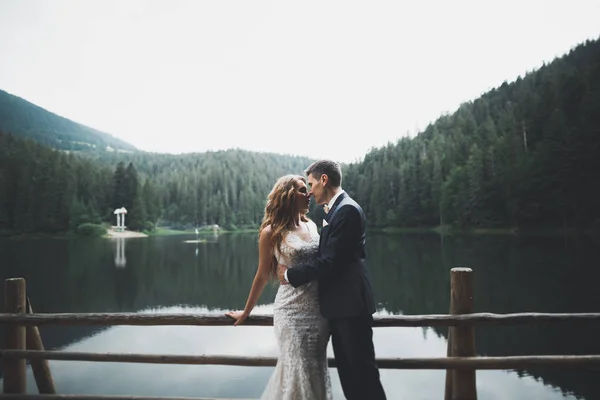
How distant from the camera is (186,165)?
536 feet

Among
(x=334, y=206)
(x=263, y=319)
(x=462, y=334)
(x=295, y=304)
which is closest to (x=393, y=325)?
(x=462, y=334)

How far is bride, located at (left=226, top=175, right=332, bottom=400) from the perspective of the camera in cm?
280

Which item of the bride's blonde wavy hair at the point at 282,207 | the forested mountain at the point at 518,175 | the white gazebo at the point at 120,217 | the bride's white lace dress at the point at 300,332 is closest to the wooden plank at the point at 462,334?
the bride's white lace dress at the point at 300,332

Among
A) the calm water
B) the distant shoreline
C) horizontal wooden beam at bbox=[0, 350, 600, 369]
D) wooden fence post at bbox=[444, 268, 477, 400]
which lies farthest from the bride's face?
the distant shoreline

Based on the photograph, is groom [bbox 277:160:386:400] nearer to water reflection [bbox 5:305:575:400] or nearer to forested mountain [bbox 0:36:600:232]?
water reflection [bbox 5:305:575:400]

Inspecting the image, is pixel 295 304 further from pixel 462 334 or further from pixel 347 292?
pixel 462 334

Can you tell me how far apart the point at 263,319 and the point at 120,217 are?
3367 inches

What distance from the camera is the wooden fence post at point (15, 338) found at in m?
3.83

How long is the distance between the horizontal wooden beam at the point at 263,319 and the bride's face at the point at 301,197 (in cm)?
103

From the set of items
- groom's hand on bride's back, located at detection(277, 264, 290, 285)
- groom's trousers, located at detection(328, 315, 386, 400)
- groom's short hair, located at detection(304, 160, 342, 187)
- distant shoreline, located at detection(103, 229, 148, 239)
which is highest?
groom's short hair, located at detection(304, 160, 342, 187)

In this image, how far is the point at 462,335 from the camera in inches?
139

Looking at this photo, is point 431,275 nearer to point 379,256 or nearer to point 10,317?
point 379,256

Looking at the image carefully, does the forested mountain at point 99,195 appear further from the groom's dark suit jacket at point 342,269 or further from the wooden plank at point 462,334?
the groom's dark suit jacket at point 342,269

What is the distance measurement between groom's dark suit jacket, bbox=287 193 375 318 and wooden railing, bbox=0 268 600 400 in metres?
0.74
